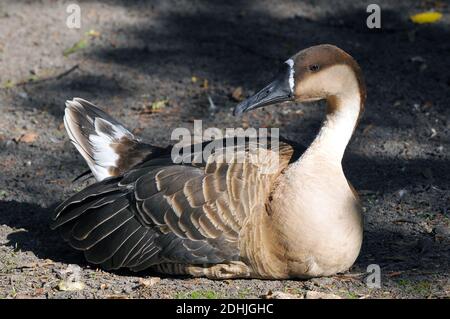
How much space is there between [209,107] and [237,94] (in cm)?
32

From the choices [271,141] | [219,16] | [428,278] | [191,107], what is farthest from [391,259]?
[219,16]

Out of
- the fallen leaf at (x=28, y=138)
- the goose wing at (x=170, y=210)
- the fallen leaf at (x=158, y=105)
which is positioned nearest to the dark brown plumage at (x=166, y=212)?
the goose wing at (x=170, y=210)

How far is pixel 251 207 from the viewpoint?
4730 mm

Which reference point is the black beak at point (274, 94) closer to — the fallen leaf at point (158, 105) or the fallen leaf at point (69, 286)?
the fallen leaf at point (69, 286)

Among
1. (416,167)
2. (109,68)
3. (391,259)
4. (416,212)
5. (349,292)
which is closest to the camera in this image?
(349,292)

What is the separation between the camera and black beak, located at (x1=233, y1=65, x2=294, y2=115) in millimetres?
4945

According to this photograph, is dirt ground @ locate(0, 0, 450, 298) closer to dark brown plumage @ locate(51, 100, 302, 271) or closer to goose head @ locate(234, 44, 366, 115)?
dark brown plumage @ locate(51, 100, 302, 271)

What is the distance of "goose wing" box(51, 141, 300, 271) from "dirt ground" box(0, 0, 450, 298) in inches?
7.2

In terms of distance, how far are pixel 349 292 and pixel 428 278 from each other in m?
0.51

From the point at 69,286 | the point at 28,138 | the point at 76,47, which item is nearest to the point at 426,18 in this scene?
the point at 76,47

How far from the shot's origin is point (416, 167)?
20.8 feet

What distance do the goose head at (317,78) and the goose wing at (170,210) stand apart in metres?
0.38

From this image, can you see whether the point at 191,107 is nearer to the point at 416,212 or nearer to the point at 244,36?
the point at 244,36

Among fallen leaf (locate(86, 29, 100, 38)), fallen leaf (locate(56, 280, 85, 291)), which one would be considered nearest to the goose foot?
fallen leaf (locate(56, 280, 85, 291))
